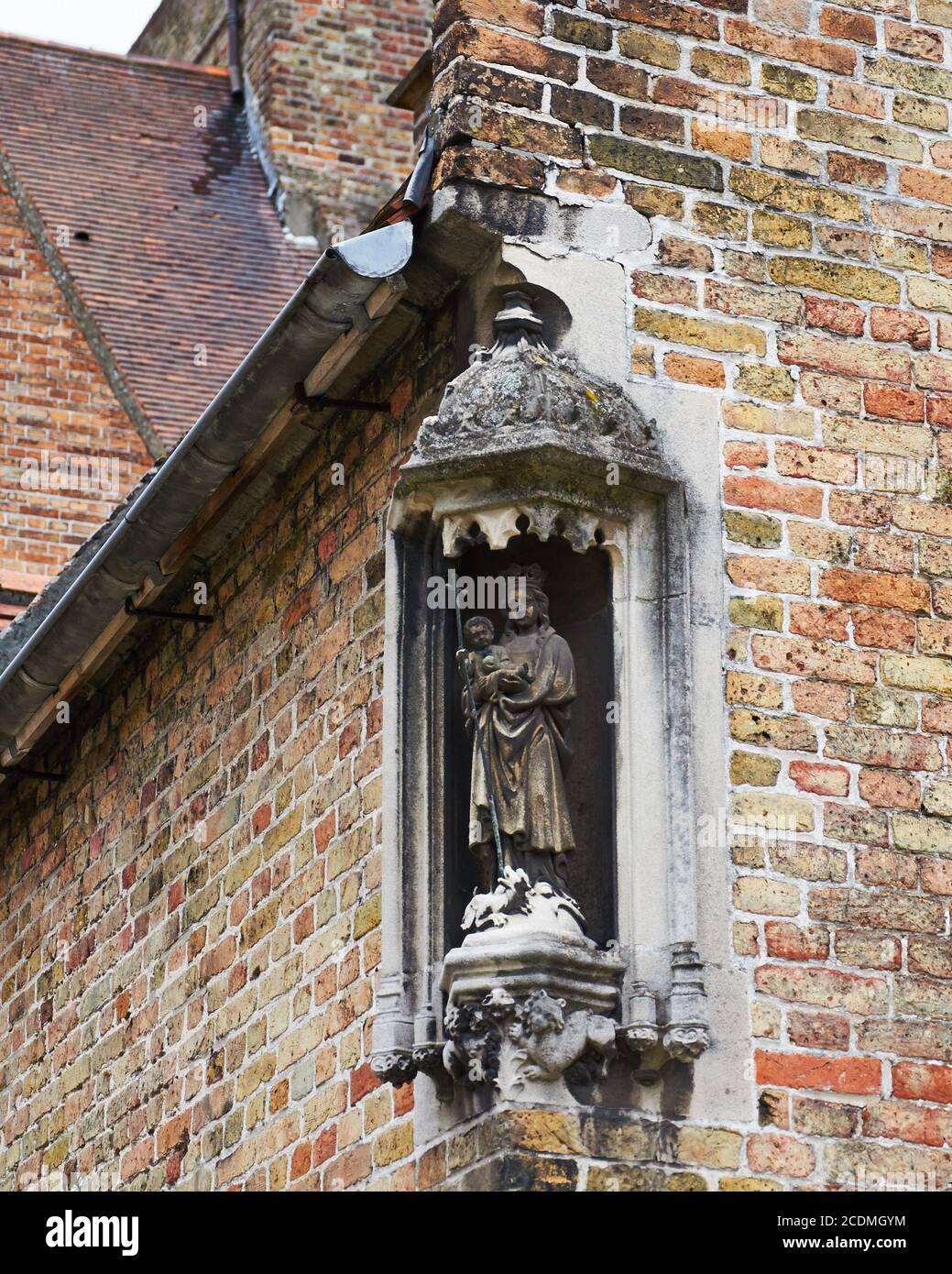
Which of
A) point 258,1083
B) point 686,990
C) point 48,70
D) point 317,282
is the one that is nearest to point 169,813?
point 258,1083

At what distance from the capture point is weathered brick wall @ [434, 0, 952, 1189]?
22.0ft

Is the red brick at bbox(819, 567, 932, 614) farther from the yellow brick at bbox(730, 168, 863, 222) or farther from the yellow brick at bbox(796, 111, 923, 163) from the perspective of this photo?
the yellow brick at bbox(796, 111, 923, 163)

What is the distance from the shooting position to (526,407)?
6.76 metres

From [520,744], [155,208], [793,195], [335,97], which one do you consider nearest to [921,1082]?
[520,744]

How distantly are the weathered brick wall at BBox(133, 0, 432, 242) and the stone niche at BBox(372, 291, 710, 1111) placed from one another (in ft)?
35.7

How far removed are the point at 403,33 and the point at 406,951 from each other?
1279 centimetres

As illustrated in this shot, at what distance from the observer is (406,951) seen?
672 centimetres

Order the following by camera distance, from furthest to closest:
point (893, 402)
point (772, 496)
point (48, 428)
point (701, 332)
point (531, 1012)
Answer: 1. point (48, 428)
2. point (893, 402)
3. point (701, 332)
4. point (772, 496)
5. point (531, 1012)

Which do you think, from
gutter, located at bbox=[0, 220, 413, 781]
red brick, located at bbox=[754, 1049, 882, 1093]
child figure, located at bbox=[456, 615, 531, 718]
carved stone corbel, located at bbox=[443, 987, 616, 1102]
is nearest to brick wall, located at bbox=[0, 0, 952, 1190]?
red brick, located at bbox=[754, 1049, 882, 1093]

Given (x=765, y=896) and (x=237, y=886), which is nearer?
(x=765, y=896)

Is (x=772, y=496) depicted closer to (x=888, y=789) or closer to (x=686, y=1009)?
(x=888, y=789)

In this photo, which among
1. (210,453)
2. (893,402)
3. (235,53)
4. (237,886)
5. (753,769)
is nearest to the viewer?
(753,769)

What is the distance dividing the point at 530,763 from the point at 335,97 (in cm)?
1229

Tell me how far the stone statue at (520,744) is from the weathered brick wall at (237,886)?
0.76m
